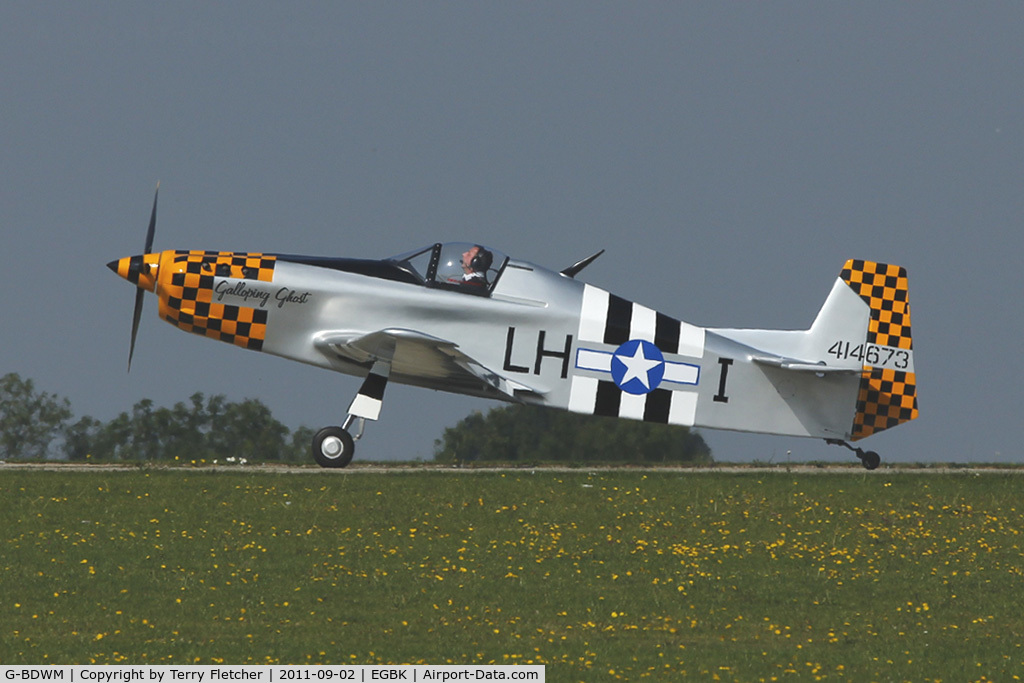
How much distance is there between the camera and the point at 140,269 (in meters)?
18.4

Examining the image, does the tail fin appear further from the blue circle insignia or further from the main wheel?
the main wheel

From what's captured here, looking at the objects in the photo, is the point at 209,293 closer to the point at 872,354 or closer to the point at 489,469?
the point at 489,469

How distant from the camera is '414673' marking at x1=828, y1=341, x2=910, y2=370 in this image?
19.3 meters

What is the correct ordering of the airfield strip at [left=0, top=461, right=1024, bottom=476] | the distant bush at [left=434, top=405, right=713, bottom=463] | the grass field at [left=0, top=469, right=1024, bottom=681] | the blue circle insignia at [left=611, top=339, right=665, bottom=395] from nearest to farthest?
the grass field at [left=0, top=469, right=1024, bottom=681] → the blue circle insignia at [left=611, top=339, right=665, bottom=395] → the airfield strip at [left=0, top=461, right=1024, bottom=476] → the distant bush at [left=434, top=405, right=713, bottom=463]

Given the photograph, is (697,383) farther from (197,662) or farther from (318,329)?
(197,662)

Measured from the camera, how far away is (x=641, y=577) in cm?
1218

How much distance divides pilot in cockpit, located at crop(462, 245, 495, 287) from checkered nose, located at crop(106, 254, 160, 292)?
4.42 metres

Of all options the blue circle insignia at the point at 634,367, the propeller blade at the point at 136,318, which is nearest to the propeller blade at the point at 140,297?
the propeller blade at the point at 136,318

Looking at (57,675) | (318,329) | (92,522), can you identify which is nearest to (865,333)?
(318,329)

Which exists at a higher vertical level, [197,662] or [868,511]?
[868,511]

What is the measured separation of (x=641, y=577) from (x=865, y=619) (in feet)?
7.06

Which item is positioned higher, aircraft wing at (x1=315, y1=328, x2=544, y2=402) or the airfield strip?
aircraft wing at (x1=315, y1=328, x2=544, y2=402)

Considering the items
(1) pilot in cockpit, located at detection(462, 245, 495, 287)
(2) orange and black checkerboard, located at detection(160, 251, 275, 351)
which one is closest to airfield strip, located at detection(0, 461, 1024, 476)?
(2) orange and black checkerboard, located at detection(160, 251, 275, 351)

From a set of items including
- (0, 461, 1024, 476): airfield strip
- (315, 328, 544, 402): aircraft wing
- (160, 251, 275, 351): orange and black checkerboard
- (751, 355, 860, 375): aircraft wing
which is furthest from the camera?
(0, 461, 1024, 476): airfield strip
